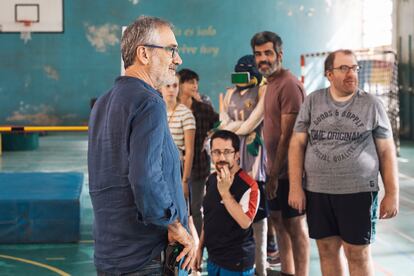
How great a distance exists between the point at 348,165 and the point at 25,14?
599 inches

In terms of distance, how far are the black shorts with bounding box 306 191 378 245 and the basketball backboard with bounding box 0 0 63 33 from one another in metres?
15.0

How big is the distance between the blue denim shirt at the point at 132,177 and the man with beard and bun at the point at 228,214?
4.89ft

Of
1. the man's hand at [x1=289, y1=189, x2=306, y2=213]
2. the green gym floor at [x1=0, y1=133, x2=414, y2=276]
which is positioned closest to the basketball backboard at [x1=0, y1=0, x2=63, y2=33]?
the green gym floor at [x1=0, y1=133, x2=414, y2=276]

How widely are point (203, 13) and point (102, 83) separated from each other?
3.47 meters

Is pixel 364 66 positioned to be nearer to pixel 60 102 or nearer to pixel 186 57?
pixel 186 57

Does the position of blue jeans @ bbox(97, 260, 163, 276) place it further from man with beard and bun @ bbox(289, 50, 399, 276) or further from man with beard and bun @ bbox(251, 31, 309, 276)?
man with beard and bun @ bbox(251, 31, 309, 276)

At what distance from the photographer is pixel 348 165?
11.1 feet

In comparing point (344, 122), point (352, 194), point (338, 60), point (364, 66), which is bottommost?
point (352, 194)

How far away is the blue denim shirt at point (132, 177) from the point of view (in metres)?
2.10

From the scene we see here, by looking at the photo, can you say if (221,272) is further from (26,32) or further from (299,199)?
(26,32)

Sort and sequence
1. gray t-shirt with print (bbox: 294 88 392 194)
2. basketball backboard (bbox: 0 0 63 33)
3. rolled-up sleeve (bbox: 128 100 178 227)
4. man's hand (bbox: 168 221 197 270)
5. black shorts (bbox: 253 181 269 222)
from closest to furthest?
rolled-up sleeve (bbox: 128 100 178 227) < man's hand (bbox: 168 221 197 270) < gray t-shirt with print (bbox: 294 88 392 194) < black shorts (bbox: 253 181 269 222) < basketball backboard (bbox: 0 0 63 33)

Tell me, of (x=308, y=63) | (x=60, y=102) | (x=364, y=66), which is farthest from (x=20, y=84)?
(x=364, y=66)

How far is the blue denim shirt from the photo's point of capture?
2.10 m

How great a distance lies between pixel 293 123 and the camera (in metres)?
4.05
